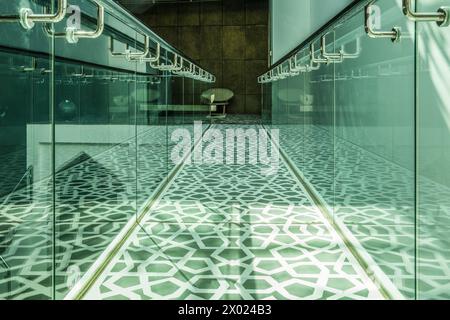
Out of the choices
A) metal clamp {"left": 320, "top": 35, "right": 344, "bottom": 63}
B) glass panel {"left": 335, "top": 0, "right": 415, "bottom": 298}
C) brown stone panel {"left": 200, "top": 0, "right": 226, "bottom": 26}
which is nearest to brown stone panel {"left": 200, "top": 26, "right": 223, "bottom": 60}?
brown stone panel {"left": 200, "top": 0, "right": 226, "bottom": 26}

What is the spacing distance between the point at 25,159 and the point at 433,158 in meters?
1.26

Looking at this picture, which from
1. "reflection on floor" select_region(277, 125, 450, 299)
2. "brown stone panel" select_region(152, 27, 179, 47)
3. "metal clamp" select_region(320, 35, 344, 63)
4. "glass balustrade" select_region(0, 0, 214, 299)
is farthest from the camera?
"brown stone panel" select_region(152, 27, 179, 47)

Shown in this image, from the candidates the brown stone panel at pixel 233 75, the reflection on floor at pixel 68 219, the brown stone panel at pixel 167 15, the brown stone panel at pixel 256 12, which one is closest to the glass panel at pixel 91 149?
the reflection on floor at pixel 68 219

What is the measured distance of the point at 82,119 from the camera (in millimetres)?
2119

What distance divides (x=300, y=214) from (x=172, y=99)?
6.65ft

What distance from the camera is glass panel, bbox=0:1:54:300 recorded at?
1.36 metres

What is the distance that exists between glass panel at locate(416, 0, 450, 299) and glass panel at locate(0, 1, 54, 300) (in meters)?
1.18

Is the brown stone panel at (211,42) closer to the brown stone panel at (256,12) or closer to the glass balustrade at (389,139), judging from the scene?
the brown stone panel at (256,12)

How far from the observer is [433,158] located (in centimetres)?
154

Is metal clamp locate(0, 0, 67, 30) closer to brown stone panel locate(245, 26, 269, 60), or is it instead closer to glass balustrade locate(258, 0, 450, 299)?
glass balustrade locate(258, 0, 450, 299)

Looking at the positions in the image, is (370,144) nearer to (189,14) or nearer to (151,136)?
(151,136)

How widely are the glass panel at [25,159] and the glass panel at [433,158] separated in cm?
118

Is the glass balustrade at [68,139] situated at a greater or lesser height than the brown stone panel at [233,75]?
lesser

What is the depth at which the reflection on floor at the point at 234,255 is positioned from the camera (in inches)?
78.6
